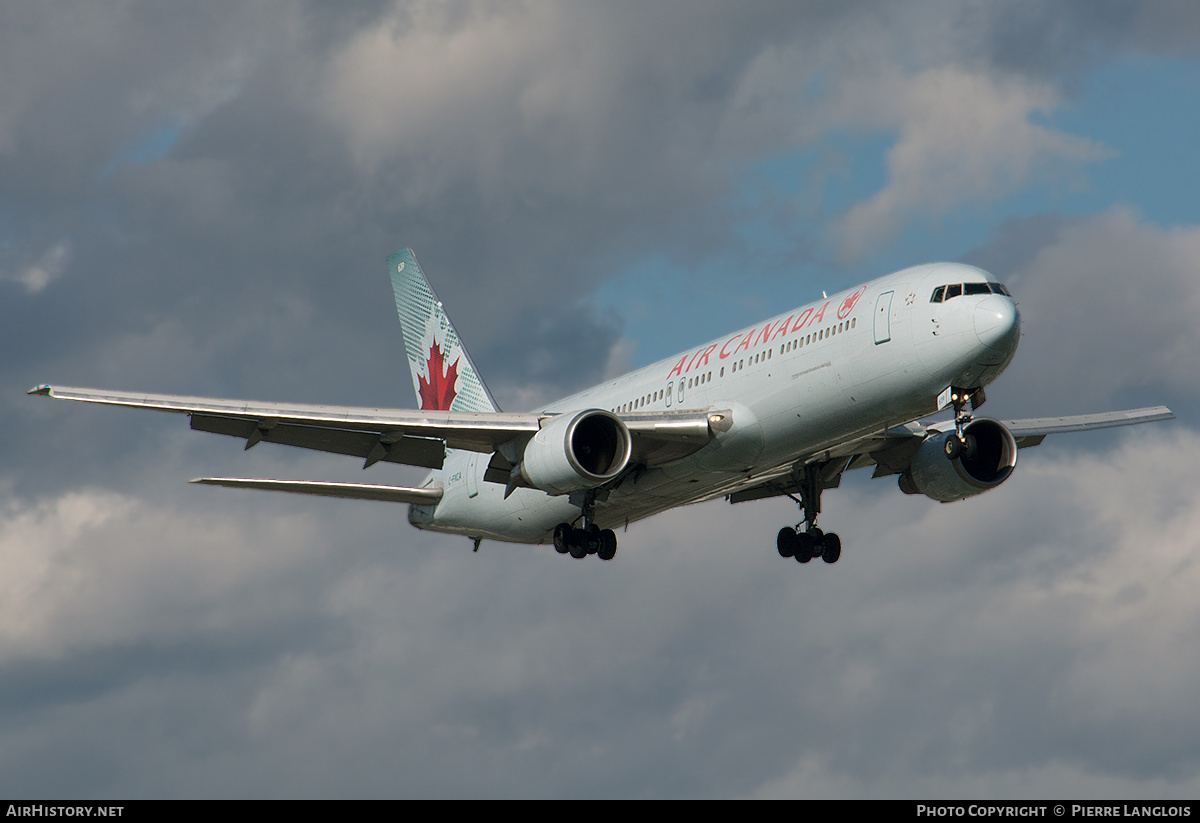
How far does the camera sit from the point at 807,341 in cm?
3142

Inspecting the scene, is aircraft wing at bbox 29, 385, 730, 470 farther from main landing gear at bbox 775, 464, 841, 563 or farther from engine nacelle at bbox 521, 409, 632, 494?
main landing gear at bbox 775, 464, 841, 563

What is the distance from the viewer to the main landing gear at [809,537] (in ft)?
125

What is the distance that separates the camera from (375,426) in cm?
3350

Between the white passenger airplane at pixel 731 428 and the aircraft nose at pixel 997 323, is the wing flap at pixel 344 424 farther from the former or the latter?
the aircraft nose at pixel 997 323

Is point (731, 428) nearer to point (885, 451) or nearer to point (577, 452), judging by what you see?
point (577, 452)

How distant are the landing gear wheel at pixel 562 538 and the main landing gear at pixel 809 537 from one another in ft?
21.0

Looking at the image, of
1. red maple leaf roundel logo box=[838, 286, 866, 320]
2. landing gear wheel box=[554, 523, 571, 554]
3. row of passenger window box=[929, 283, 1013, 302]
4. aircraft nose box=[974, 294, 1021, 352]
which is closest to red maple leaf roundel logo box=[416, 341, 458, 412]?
landing gear wheel box=[554, 523, 571, 554]

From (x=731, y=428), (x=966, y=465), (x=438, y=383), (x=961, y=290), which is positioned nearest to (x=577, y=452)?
(x=731, y=428)

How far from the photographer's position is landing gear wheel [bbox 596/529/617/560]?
3669 cm

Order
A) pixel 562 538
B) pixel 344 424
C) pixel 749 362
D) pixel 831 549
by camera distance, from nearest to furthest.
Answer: pixel 749 362, pixel 344 424, pixel 562 538, pixel 831 549

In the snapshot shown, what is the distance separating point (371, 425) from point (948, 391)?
13.7m

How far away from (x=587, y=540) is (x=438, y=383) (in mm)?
13442

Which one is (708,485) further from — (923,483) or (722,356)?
(923,483)
